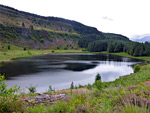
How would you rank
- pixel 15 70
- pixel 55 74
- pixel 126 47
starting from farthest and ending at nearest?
pixel 126 47 < pixel 15 70 < pixel 55 74

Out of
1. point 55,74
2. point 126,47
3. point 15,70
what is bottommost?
point 55,74

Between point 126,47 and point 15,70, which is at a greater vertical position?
point 126,47

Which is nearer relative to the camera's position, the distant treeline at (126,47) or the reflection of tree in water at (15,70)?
the reflection of tree in water at (15,70)

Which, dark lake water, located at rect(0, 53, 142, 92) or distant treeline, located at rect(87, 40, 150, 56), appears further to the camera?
distant treeline, located at rect(87, 40, 150, 56)

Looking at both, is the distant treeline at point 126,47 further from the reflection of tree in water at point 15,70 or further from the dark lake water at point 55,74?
the reflection of tree in water at point 15,70

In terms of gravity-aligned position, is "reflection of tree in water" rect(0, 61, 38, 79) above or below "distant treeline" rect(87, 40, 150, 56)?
below

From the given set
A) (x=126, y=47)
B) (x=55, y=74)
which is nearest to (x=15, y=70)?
(x=55, y=74)

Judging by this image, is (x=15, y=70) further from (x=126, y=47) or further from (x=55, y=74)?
(x=126, y=47)

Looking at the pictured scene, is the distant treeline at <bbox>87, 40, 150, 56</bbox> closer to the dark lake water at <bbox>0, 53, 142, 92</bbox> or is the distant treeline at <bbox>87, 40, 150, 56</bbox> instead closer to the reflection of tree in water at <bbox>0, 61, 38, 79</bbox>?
the dark lake water at <bbox>0, 53, 142, 92</bbox>

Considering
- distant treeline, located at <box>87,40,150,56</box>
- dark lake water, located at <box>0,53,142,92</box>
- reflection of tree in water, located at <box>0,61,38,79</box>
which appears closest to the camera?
dark lake water, located at <box>0,53,142,92</box>

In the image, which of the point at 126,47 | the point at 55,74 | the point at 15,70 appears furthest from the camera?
the point at 126,47

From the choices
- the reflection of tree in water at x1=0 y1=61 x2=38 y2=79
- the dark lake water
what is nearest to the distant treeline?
the dark lake water

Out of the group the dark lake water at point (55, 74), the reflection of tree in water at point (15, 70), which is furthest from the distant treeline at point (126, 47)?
the reflection of tree in water at point (15, 70)

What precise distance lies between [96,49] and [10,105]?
6171 inches
